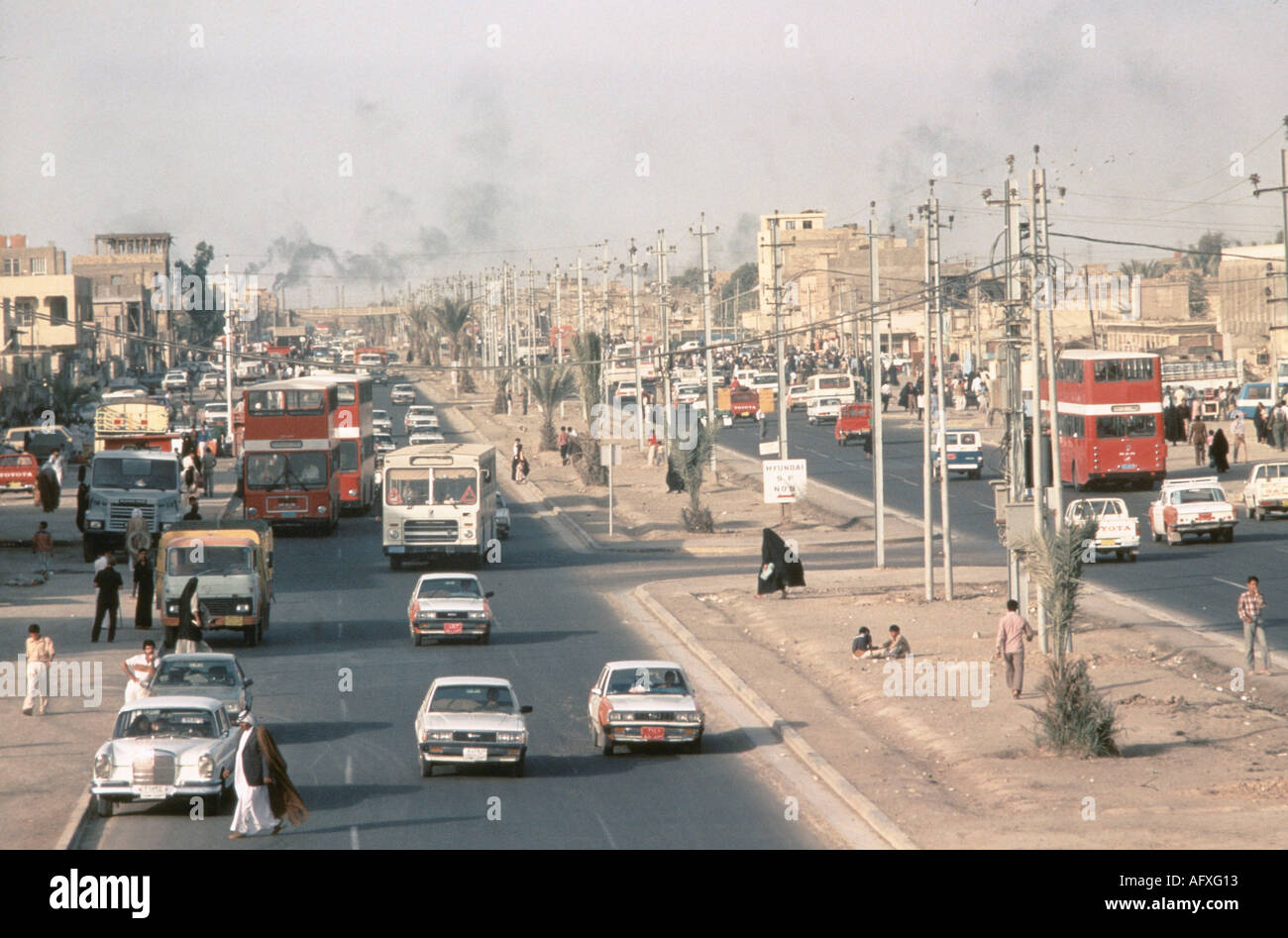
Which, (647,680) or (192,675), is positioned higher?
(192,675)

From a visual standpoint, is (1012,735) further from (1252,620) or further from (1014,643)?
(1252,620)

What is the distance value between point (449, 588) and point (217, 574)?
→ 4.21 m

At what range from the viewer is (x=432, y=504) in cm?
4175

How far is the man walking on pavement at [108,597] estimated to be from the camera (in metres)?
30.0

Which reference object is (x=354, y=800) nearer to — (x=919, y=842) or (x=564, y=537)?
(x=919, y=842)

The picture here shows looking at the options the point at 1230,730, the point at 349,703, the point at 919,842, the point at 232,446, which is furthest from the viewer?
the point at 232,446

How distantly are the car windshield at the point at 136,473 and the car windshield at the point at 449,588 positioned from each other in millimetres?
15474

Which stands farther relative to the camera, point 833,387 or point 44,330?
point 44,330

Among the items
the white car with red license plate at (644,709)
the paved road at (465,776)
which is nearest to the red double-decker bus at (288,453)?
the paved road at (465,776)

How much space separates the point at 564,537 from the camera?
51.2m

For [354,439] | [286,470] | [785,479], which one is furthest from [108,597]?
[354,439]

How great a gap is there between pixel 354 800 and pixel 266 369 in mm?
122630

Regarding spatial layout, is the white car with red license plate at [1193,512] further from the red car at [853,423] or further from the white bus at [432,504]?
the red car at [853,423]
